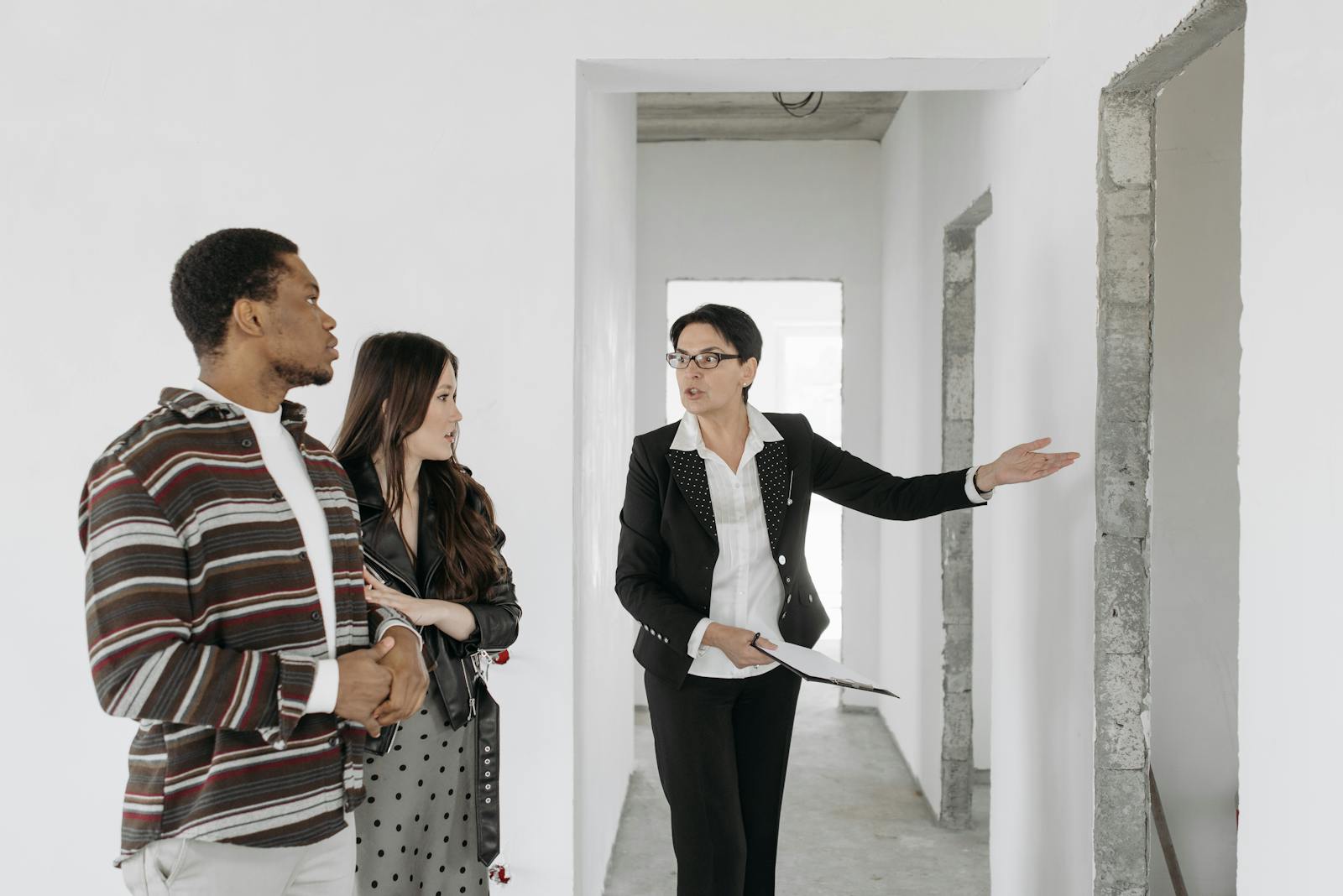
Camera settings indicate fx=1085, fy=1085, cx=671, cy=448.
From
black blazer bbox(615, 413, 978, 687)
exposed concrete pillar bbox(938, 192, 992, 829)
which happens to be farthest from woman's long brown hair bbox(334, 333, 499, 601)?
exposed concrete pillar bbox(938, 192, 992, 829)

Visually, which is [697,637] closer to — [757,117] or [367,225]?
[367,225]

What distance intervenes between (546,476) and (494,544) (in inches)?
19.3

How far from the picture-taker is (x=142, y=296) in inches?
104

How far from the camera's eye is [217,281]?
1472 mm

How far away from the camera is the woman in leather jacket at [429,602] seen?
1947mm

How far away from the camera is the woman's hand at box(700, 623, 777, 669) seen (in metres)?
2.17

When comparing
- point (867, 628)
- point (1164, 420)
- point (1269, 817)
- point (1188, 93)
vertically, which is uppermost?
point (1188, 93)

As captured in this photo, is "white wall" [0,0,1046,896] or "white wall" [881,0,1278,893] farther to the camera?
"white wall" [0,0,1046,896]

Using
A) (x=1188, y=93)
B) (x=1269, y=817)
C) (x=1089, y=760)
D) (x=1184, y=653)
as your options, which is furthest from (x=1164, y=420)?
(x=1269, y=817)

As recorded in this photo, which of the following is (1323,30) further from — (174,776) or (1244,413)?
(174,776)

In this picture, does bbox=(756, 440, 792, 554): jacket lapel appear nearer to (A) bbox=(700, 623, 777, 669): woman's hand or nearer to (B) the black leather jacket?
(A) bbox=(700, 623, 777, 669): woman's hand

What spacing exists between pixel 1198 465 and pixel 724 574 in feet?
5.07

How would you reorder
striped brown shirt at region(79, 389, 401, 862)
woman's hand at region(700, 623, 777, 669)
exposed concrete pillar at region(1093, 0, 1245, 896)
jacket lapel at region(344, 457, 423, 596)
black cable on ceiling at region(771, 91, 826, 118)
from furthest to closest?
1. black cable on ceiling at region(771, 91, 826, 118)
2. exposed concrete pillar at region(1093, 0, 1245, 896)
3. woman's hand at region(700, 623, 777, 669)
4. jacket lapel at region(344, 457, 423, 596)
5. striped brown shirt at region(79, 389, 401, 862)

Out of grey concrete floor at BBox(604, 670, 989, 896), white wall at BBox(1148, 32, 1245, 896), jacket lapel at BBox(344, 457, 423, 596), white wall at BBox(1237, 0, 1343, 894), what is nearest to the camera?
white wall at BBox(1237, 0, 1343, 894)
